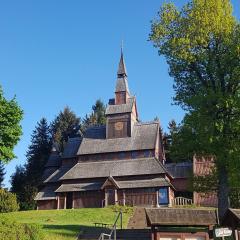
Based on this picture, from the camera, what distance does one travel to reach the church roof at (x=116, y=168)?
181 ft

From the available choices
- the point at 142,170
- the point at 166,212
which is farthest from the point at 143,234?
the point at 142,170

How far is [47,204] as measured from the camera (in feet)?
192

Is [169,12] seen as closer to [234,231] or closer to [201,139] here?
[201,139]

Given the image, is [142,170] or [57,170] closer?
[142,170]

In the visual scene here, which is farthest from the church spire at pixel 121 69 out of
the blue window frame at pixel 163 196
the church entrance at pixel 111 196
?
the blue window frame at pixel 163 196

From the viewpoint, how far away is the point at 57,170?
209ft

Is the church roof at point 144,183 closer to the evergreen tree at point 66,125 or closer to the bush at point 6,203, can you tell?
the bush at point 6,203

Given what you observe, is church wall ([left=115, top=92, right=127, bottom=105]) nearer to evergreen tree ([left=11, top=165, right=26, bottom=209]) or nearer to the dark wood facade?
the dark wood facade

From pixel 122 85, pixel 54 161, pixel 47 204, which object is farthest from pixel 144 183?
pixel 54 161

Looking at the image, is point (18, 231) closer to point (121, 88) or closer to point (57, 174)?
point (57, 174)

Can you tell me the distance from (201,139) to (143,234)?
278 inches

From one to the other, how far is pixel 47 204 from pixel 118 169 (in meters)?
10.5

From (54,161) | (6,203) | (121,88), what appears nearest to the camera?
(6,203)

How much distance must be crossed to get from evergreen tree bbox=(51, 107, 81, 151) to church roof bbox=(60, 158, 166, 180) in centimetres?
2363
